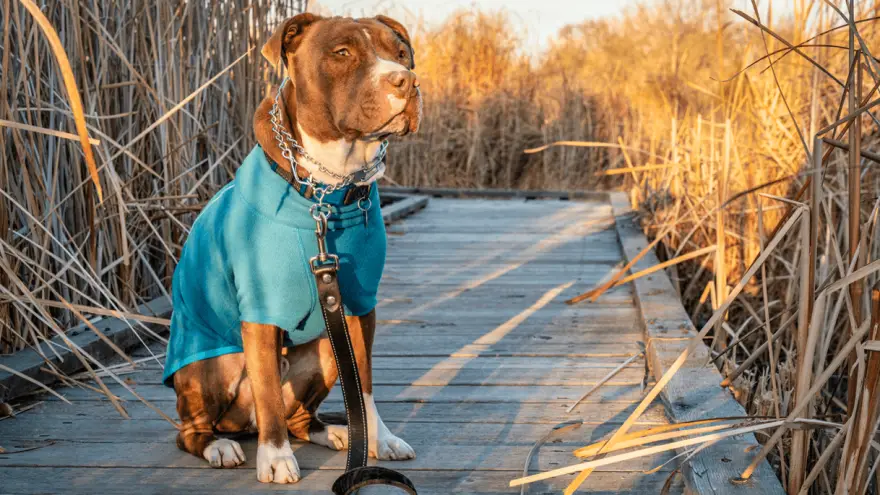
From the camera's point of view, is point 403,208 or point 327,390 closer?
point 327,390

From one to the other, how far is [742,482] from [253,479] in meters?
1.10

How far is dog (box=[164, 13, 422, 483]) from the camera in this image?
84.4 inches

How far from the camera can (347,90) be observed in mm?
2207

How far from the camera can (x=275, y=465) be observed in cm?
212

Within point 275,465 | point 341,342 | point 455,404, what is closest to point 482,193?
point 455,404

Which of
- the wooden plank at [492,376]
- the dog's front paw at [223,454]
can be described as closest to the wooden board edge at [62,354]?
the wooden plank at [492,376]

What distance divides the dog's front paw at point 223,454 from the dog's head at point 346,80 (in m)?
0.79

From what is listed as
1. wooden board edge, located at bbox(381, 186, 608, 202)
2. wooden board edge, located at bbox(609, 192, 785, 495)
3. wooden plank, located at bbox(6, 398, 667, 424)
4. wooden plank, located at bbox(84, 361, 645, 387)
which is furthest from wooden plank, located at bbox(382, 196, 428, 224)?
wooden plank, located at bbox(6, 398, 667, 424)

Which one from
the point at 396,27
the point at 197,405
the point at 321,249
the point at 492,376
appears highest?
the point at 396,27

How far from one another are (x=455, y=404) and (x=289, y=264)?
2.74 ft

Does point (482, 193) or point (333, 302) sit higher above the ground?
point (333, 302)

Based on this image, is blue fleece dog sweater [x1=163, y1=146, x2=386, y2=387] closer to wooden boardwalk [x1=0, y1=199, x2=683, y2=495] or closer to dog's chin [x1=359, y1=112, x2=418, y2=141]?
dog's chin [x1=359, y1=112, x2=418, y2=141]

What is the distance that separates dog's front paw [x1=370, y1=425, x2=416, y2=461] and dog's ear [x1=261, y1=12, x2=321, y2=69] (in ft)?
3.24

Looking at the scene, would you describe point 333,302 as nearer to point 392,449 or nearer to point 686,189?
point 392,449
